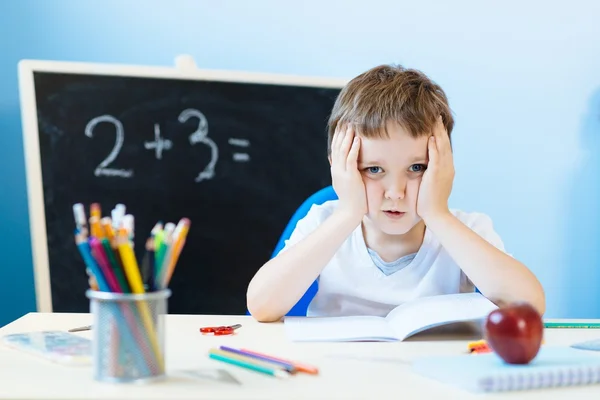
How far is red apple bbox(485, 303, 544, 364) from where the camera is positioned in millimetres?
779

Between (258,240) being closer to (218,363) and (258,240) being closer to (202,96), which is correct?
(202,96)

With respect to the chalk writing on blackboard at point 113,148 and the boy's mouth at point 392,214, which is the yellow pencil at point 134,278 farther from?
the chalk writing on blackboard at point 113,148

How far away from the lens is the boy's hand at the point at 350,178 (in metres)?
1.30

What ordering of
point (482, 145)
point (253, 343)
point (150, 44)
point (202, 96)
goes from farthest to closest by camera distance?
1. point (482, 145)
2. point (150, 44)
3. point (202, 96)
4. point (253, 343)

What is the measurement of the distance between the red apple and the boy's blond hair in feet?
1.75

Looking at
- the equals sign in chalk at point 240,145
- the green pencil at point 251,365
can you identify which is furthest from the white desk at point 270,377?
the equals sign in chalk at point 240,145

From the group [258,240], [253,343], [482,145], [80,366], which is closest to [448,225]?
[253,343]

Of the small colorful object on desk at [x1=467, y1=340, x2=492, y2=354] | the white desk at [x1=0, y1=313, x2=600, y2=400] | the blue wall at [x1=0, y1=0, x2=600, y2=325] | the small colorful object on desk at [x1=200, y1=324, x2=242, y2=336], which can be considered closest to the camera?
the white desk at [x1=0, y1=313, x2=600, y2=400]

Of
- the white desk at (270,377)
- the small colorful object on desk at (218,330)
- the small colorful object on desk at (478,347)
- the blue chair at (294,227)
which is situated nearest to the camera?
the white desk at (270,377)

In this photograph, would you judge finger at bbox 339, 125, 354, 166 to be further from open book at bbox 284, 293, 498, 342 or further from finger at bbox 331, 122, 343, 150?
open book at bbox 284, 293, 498, 342

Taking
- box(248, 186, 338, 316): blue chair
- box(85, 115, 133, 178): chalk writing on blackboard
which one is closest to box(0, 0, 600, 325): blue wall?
box(85, 115, 133, 178): chalk writing on blackboard

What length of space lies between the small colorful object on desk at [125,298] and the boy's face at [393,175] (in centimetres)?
61

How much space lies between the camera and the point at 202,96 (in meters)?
2.08

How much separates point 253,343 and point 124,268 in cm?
32
